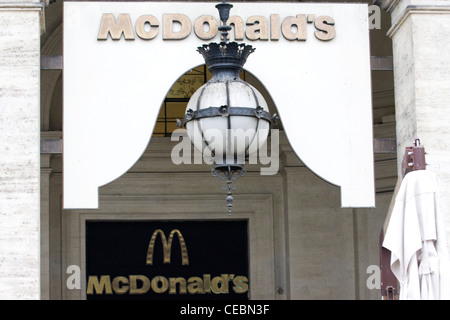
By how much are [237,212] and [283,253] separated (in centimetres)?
79

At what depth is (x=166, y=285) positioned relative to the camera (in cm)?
1583

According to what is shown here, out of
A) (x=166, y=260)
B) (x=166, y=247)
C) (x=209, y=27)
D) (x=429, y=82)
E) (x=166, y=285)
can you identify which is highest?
(x=209, y=27)

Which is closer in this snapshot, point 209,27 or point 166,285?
point 209,27

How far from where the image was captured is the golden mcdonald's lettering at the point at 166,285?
15.7 metres

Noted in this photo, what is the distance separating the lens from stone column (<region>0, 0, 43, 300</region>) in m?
11.2

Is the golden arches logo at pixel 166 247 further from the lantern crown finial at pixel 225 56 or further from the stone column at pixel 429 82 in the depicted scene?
the lantern crown finial at pixel 225 56

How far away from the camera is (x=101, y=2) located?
11992 mm

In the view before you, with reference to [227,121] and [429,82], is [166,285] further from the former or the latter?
[227,121]

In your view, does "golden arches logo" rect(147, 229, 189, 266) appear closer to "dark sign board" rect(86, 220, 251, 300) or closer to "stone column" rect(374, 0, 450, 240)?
"dark sign board" rect(86, 220, 251, 300)

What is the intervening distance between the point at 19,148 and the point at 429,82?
3.91 m

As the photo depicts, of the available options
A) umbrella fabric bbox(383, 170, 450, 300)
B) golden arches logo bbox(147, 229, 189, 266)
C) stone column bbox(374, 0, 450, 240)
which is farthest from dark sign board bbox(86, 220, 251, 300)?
umbrella fabric bbox(383, 170, 450, 300)

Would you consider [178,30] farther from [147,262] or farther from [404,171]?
[147,262]

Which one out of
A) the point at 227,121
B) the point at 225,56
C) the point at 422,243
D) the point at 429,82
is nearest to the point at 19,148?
the point at 225,56
